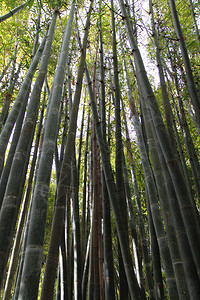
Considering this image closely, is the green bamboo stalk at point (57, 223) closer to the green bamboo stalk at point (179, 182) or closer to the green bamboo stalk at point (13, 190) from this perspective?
the green bamboo stalk at point (13, 190)

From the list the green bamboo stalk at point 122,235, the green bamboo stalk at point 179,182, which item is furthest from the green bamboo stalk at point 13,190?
the green bamboo stalk at point 179,182

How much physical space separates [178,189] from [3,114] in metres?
3.12

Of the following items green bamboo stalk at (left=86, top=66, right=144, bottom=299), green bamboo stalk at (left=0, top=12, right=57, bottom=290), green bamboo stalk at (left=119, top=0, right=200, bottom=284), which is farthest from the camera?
green bamboo stalk at (left=86, top=66, right=144, bottom=299)

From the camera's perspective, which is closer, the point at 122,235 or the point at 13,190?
the point at 13,190

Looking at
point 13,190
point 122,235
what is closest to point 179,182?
point 122,235

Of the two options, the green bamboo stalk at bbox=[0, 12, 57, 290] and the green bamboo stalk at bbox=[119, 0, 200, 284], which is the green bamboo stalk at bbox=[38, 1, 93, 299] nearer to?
the green bamboo stalk at bbox=[0, 12, 57, 290]

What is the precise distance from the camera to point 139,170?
711cm

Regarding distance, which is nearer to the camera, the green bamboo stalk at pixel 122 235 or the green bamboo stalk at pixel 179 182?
the green bamboo stalk at pixel 179 182

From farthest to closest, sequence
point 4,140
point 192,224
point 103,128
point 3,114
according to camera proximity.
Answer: point 3,114 → point 103,128 → point 4,140 → point 192,224

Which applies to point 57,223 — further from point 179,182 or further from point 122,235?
point 179,182

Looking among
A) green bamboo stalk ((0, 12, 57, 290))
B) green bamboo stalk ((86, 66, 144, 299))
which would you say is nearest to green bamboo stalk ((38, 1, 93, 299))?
green bamboo stalk ((0, 12, 57, 290))

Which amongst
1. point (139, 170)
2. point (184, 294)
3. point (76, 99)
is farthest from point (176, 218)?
point (139, 170)

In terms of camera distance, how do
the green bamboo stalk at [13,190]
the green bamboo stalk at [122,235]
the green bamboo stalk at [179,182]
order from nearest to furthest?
the green bamboo stalk at [179,182] < the green bamboo stalk at [13,190] < the green bamboo stalk at [122,235]

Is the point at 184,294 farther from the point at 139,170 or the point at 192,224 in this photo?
the point at 139,170
